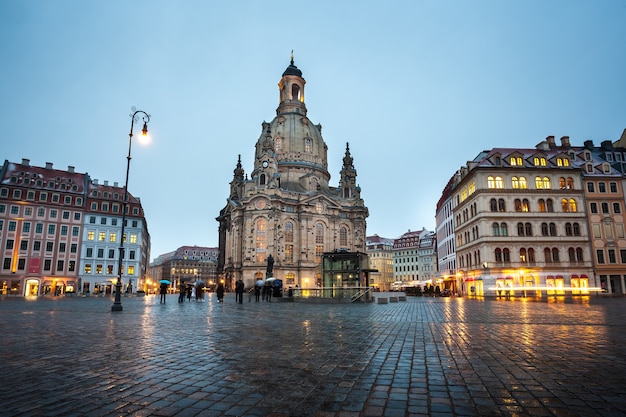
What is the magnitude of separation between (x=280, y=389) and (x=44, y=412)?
2718 mm

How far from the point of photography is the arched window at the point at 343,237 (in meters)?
90.4

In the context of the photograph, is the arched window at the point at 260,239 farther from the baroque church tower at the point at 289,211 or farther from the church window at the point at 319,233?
the church window at the point at 319,233

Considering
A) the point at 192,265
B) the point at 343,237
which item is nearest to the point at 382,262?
the point at 343,237

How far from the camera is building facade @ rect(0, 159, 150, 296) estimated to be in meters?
61.8

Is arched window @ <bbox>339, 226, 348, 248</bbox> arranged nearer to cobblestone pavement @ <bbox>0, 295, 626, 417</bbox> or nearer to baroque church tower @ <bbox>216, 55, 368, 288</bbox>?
baroque church tower @ <bbox>216, 55, 368, 288</bbox>

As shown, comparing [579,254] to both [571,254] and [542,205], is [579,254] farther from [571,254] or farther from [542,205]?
[542,205]

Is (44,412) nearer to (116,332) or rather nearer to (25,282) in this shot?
(116,332)

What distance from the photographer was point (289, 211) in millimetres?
86250

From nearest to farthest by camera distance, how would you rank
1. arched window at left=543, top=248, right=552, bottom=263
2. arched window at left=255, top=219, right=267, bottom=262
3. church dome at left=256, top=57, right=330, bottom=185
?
arched window at left=543, top=248, right=552, bottom=263, arched window at left=255, top=219, right=267, bottom=262, church dome at left=256, top=57, right=330, bottom=185

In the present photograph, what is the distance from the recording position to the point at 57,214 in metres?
66.0

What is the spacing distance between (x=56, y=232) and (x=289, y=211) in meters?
42.7

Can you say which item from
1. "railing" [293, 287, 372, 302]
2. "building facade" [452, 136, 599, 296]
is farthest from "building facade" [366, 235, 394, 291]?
"railing" [293, 287, 372, 302]

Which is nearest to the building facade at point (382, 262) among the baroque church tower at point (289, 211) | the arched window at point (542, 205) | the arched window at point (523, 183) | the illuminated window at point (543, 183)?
the baroque church tower at point (289, 211)

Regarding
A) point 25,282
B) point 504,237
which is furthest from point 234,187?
point 504,237
